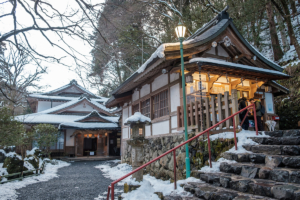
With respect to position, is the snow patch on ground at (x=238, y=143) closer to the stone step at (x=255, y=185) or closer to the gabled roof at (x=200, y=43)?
the stone step at (x=255, y=185)

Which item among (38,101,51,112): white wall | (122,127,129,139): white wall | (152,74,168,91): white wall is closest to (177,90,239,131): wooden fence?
(152,74,168,91): white wall

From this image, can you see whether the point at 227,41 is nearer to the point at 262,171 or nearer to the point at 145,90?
the point at 145,90

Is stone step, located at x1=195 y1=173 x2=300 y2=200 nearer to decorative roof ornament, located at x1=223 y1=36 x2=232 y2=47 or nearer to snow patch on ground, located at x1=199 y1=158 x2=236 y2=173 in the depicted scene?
snow patch on ground, located at x1=199 y1=158 x2=236 y2=173

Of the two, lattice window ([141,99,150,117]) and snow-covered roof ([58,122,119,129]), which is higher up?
lattice window ([141,99,150,117])

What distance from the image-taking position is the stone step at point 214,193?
11.9ft

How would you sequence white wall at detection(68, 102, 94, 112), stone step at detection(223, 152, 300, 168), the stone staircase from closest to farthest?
the stone staircase < stone step at detection(223, 152, 300, 168) < white wall at detection(68, 102, 94, 112)

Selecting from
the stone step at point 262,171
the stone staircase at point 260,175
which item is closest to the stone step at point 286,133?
the stone staircase at point 260,175

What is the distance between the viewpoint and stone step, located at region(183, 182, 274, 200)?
11.9ft

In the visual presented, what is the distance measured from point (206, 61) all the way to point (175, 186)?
4290 millimetres

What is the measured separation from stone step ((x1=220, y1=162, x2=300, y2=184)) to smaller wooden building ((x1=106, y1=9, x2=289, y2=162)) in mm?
2010

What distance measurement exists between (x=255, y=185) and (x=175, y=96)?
5756 mm

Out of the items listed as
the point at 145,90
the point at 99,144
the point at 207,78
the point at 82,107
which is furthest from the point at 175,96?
the point at 82,107

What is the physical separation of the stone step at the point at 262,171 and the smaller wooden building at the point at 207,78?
2010mm

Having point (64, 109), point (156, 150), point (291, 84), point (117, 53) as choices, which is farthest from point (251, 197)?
point (64, 109)
